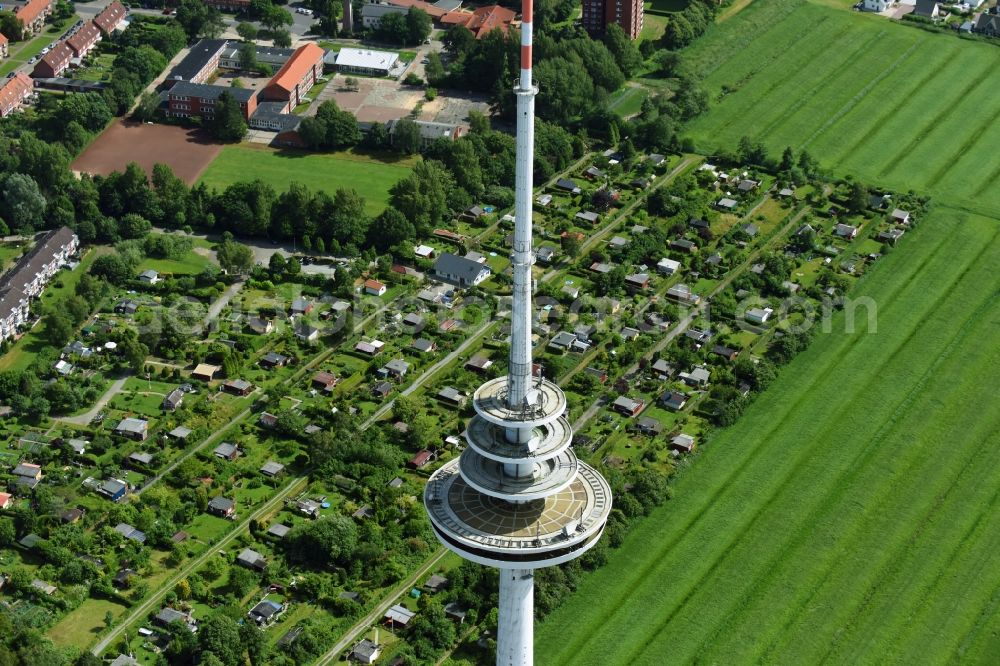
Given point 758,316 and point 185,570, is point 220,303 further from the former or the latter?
point 758,316

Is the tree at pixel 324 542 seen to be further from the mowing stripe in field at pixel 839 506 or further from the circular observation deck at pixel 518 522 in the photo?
the mowing stripe in field at pixel 839 506

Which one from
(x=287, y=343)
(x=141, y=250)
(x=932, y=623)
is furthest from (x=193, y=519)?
(x=932, y=623)

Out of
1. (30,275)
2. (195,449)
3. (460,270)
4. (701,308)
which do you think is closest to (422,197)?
(460,270)

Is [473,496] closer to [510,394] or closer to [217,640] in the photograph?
[510,394]

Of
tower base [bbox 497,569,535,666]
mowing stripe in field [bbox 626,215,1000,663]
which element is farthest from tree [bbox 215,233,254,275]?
tower base [bbox 497,569,535,666]

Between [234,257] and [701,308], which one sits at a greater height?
[234,257]

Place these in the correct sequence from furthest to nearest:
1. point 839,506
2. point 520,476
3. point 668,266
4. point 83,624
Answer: point 668,266
point 839,506
point 83,624
point 520,476
